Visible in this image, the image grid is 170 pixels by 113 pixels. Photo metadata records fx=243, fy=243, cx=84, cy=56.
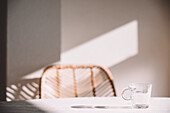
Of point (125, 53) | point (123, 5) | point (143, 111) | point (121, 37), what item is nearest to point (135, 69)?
point (125, 53)

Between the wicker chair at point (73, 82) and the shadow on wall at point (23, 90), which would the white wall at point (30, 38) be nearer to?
the shadow on wall at point (23, 90)

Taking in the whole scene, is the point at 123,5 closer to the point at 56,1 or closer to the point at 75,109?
the point at 56,1

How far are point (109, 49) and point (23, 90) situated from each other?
0.91 m

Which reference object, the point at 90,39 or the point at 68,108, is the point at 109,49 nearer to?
the point at 90,39

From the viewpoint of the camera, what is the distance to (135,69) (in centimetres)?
241

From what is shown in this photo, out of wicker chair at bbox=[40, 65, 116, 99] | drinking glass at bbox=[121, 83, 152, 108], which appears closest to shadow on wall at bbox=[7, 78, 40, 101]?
wicker chair at bbox=[40, 65, 116, 99]

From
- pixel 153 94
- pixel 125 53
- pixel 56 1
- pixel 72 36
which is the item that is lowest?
pixel 153 94

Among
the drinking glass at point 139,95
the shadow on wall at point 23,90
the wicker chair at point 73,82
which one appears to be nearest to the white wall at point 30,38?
the shadow on wall at point 23,90

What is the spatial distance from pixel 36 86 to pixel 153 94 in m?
1.24

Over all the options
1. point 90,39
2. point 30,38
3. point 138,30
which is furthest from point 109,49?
point 30,38

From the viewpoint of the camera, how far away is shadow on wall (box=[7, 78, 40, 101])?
6.01 feet

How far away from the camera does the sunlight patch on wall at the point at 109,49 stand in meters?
2.22

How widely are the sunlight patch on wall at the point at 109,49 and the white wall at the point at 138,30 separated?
0.02 meters

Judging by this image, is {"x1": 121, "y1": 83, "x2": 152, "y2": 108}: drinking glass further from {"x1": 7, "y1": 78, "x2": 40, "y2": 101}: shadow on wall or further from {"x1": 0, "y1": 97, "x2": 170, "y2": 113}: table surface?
{"x1": 7, "y1": 78, "x2": 40, "y2": 101}: shadow on wall
